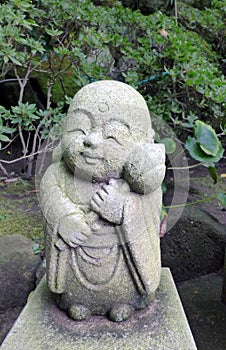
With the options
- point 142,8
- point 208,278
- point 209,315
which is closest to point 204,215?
point 208,278

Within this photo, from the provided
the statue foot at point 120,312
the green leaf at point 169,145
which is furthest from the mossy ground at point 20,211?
the statue foot at point 120,312

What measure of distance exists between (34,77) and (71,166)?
9.00 ft

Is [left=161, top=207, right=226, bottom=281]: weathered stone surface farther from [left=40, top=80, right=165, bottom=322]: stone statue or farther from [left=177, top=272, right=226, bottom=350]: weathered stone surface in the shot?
[left=40, top=80, right=165, bottom=322]: stone statue

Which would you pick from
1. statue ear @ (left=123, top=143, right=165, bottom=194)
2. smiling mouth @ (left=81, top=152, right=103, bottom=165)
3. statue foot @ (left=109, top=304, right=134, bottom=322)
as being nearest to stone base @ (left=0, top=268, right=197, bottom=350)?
statue foot @ (left=109, top=304, right=134, bottom=322)

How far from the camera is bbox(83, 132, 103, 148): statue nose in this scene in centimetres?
146

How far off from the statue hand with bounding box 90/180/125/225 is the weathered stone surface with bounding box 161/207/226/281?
5.32 feet

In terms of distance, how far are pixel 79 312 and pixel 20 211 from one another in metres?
1.77

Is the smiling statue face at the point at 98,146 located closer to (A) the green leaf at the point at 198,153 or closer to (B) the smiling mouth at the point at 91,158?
(B) the smiling mouth at the point at 91,158

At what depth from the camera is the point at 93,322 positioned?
5.08 feet

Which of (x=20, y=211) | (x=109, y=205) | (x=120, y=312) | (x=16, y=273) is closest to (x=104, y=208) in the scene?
(x=109, y=205)

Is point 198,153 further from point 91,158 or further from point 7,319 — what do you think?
point 7,319

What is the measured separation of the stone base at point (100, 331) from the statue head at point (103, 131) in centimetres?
63

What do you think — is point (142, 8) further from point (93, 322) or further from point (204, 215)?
point (93, 322)

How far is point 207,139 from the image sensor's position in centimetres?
266
